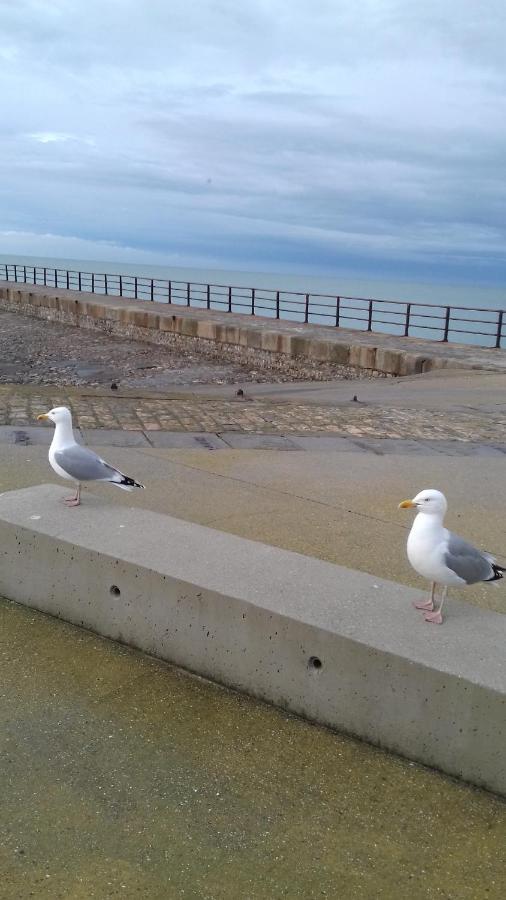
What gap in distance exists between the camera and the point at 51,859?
2.28 m

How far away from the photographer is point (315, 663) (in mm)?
2992

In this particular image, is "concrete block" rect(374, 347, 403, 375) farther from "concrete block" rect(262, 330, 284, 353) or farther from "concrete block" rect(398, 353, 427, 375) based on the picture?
"concrete block" rect(262, 330, 284, 353)

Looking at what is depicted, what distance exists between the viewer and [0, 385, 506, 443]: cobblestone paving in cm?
870

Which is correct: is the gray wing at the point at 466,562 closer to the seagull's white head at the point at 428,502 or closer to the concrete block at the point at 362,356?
the seagull's white head at the point at 428,502

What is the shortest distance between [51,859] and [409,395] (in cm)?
1067

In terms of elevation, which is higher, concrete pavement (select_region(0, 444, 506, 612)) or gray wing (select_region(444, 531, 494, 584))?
gray wing (select_region(444, 531, 494, 584))

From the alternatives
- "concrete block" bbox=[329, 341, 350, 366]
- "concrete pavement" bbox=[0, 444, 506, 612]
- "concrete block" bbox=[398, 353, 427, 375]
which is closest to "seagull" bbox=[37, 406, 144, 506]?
"concrete pavement" bbox=[0, 444, 506, 612]

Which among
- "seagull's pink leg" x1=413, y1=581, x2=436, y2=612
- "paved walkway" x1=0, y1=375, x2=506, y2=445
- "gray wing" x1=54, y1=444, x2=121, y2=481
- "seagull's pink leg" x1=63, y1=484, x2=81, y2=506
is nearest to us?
"seagull's pink leg" x1=413, y1=581, x2=436, y2=612

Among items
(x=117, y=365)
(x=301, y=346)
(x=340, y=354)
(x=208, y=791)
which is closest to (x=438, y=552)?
(x=208, y=791)

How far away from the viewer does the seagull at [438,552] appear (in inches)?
118

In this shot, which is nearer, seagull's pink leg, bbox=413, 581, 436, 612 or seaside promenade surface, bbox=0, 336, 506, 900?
seaside promenade surface, bbox=0, 336, 506, 900

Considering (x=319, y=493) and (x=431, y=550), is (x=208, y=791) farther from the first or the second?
(x=319, y=493)

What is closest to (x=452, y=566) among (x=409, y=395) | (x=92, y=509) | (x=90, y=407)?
(x=92, y=509)

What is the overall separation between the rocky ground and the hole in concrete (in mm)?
15019
